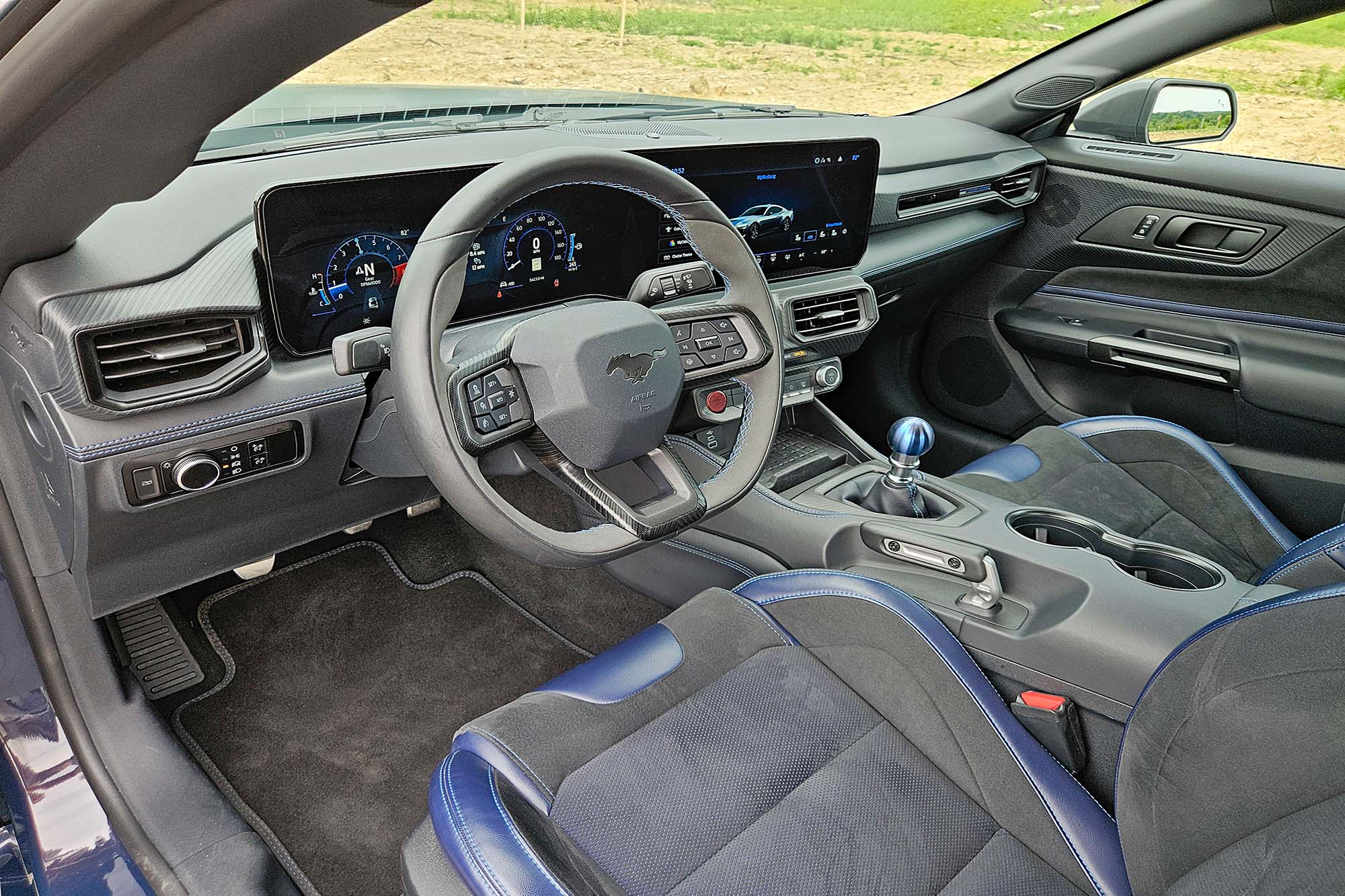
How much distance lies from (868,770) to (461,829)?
1.78ft

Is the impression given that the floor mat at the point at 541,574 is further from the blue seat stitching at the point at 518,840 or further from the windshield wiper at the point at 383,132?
the blue seat stitching at the point at 518,840

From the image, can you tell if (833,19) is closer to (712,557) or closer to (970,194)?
(970,194)

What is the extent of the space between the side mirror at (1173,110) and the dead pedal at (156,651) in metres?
2.65

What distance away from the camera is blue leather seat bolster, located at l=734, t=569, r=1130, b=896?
1.22m

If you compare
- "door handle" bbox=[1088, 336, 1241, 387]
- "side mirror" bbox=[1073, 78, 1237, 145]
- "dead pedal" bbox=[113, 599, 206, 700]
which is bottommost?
"dead pedal" bbox=[113, 599, 206, 700]

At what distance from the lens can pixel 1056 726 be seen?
4.52ft

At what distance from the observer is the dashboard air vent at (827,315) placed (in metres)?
2.21

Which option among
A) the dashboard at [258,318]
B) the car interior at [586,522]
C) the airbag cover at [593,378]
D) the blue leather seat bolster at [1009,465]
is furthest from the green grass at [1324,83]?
the airbag cover at [593,378]

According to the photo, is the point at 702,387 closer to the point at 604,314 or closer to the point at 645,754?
the point at 604,314

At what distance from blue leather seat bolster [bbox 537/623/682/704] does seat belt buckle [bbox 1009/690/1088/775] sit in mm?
499

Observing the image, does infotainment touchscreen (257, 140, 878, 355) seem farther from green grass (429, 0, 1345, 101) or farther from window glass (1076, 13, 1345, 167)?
window glass (1076, 13, 1345, 167)

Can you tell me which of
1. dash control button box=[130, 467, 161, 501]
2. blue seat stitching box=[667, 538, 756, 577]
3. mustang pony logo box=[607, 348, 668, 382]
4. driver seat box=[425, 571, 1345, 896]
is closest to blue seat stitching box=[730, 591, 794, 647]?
driver seat box=[425, 571, 1345, 896]

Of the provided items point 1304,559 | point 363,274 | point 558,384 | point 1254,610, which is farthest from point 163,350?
point 1304,559

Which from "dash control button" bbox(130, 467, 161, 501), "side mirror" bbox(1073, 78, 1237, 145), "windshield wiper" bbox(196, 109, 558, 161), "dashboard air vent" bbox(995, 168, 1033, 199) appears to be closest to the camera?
"dash control button" bbox(130, 467, 161, 501)
